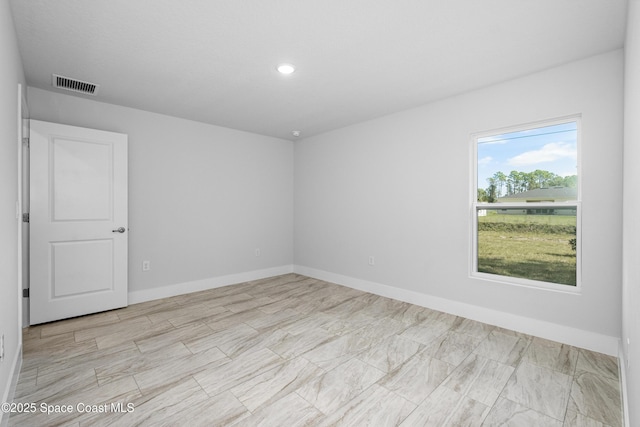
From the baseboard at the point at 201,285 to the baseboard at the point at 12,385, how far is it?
4.99 ft

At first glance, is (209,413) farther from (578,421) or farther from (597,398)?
(597,398)

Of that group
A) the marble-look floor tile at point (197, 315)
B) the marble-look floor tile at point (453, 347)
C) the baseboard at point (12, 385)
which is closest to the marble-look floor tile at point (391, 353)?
the marble-look floor tile at point (453, 347)

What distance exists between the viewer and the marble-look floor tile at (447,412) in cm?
170

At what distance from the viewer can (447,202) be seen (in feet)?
11.3

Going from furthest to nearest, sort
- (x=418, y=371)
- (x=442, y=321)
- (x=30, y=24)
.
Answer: (x=442, y=321), (x=418, y=371), (x=30, y=24)

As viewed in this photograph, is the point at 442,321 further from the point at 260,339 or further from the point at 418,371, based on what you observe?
the point at 260,339

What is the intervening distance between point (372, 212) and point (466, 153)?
1.44 meters

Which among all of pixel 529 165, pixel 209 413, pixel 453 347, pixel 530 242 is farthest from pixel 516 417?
pixel 530 242

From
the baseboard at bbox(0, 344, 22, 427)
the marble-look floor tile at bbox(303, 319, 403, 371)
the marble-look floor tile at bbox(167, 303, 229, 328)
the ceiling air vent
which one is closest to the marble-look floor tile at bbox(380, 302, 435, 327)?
the marble-look floor tile at bbox(303, 319, 403, 371)

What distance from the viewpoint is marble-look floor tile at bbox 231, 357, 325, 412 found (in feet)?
6.26

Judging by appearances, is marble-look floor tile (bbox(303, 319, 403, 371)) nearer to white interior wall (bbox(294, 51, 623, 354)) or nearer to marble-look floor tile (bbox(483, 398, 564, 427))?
white interior wall (bbox(294, 51, 623, 354))

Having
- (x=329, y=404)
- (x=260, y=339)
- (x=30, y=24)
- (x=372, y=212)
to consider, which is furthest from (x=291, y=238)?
(x=30, y=24)

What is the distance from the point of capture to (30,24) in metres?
2.05

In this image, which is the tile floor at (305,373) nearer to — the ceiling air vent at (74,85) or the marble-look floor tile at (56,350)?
the marble-look floor tile at (56,350)
